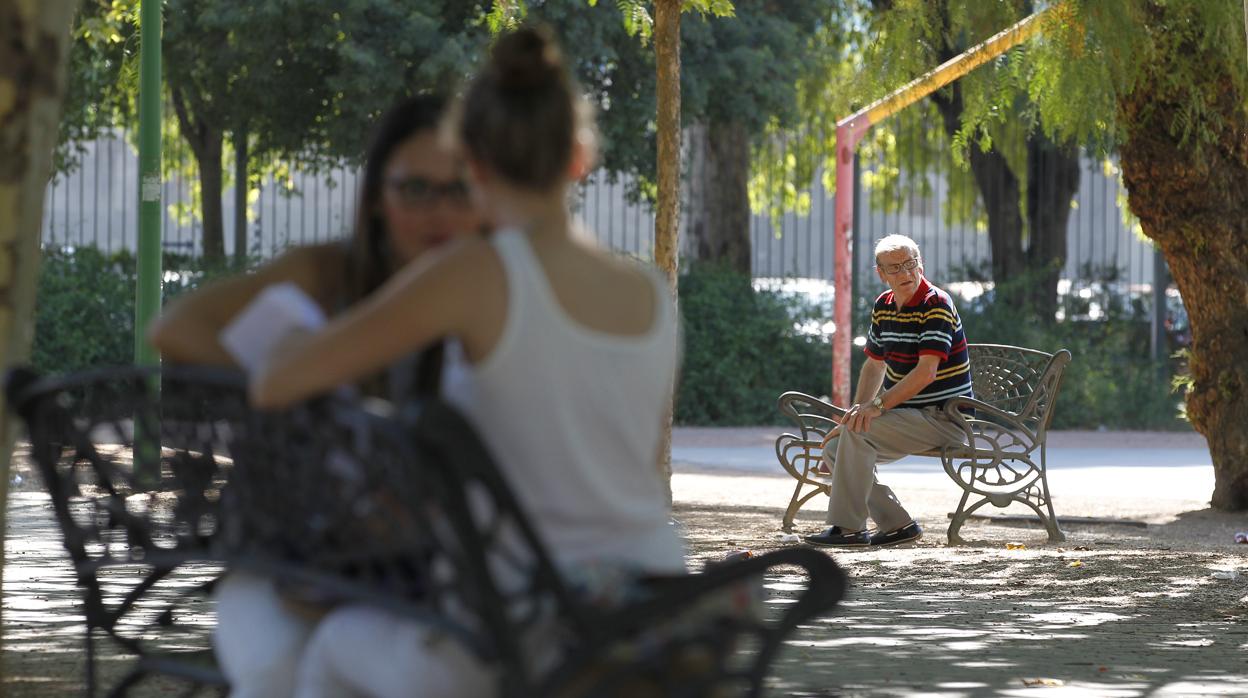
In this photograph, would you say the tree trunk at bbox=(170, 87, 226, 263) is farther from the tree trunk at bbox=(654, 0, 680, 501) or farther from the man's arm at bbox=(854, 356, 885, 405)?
A: the man's arm at bbox=(854, 356, 885, 405)

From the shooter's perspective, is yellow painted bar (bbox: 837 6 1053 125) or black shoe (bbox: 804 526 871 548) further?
yellow painted bar (bbox: 837 6 1053 125)

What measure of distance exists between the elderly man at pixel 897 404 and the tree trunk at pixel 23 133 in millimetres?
5954

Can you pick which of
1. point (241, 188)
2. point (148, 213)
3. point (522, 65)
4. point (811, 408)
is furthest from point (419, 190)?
point (241, 188)

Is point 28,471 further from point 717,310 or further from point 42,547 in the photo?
point 717,310

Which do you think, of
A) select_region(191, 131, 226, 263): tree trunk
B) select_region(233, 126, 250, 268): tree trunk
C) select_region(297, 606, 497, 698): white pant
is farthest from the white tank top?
select_region(191, 131, 226, 263): tree trunk

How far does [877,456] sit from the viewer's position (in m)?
9.16

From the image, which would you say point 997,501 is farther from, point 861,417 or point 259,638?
point 259,638

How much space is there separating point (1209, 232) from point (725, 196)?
13.0 meters

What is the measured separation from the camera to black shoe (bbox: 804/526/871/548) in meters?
8.96

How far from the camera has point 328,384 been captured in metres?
2.56

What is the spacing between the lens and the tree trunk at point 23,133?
127 inches

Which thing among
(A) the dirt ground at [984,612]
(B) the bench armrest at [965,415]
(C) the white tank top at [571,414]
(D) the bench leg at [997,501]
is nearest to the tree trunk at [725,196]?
(A) the dirt ground at [984,612]

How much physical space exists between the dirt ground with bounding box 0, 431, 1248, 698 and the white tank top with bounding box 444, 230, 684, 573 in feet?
7.65

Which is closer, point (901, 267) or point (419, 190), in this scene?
point (419, 190)
